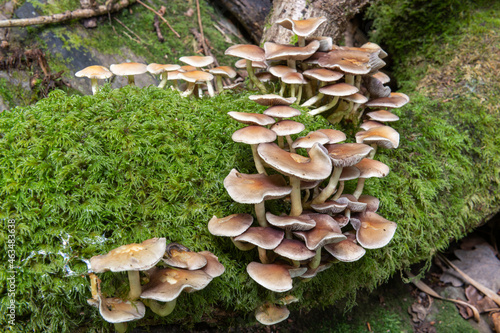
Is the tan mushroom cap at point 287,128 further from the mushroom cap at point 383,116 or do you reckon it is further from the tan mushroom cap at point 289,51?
the mushroom cap at point 383,116

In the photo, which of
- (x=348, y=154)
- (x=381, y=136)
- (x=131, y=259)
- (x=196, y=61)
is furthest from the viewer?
(x=196, y=61)

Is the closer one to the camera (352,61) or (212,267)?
(212,267)

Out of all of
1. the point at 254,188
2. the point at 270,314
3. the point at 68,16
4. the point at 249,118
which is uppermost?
the point at 68,16

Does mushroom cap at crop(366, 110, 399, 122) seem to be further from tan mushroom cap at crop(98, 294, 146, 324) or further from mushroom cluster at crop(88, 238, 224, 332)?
tan mushroom cap at crop(98, 294, 146, 324)

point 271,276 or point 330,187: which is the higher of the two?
point 330,187

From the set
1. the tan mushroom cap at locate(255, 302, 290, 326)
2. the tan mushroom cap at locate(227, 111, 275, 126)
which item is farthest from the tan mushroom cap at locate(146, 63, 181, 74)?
the tan mushroom cap at locate(255, 302, 290, 326)

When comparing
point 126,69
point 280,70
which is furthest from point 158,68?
point 280,70

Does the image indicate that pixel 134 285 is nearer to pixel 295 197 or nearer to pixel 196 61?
pixel 295 197
